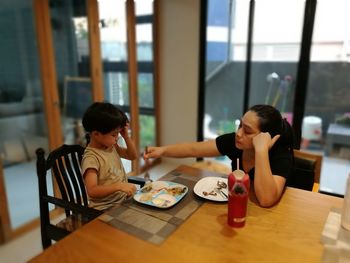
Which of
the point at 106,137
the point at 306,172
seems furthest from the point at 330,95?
the point at 106,137

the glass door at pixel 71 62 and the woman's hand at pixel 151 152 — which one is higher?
the glass door at pixel 71 62

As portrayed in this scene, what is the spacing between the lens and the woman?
3.83ft

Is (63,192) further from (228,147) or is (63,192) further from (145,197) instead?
(228,147)

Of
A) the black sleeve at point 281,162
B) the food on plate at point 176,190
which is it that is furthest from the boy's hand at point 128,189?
the black sleeve at point 281,162

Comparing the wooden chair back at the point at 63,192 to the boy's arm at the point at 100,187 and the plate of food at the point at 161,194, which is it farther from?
the plate of food at the point at 161,194

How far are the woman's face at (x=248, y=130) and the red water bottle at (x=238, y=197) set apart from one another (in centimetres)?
34

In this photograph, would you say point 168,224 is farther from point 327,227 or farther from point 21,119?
point 21,119

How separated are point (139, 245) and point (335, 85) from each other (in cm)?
276

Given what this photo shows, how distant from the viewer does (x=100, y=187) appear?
1288 mm

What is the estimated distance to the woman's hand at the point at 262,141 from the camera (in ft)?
3.93

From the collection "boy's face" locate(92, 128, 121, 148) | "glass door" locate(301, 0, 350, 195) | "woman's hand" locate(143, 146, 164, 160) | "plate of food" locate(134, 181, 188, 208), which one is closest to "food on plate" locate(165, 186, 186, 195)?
"plate of food" locate(134, 181, 188, 208)

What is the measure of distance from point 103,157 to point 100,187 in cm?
20

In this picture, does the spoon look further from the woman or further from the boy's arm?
the boy's arm

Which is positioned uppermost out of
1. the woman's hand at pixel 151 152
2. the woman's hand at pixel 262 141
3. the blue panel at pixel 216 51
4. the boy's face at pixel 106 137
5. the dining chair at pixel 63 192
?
the blue panel at pixel 216 51
